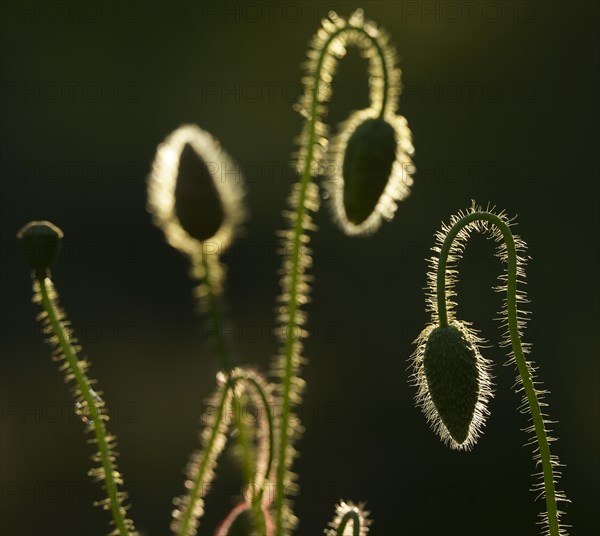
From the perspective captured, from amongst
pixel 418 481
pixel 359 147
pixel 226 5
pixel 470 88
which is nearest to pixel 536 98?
pixel 470 88

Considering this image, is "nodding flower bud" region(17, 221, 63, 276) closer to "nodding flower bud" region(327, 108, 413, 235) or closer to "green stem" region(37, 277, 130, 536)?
"green stem" region(37, 277, 130, 536)

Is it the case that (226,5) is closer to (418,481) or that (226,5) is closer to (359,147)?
(418,481)

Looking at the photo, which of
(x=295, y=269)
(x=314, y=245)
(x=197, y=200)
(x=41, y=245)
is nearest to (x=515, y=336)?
(x=295, y=269)

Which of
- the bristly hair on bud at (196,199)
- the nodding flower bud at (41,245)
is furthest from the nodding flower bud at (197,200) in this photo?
the nodding flower bud at (41,245)

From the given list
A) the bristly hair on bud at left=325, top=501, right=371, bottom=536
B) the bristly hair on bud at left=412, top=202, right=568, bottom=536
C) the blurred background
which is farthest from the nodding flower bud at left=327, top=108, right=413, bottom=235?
the blurred background

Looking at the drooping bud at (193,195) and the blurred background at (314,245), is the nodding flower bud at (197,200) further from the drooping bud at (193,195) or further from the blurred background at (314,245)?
the blurred background at (314,245)
